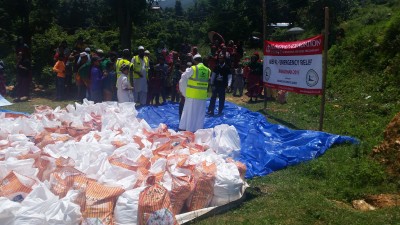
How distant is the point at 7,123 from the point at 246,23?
2375 centimetres

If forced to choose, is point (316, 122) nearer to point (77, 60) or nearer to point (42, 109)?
point (42, 109)

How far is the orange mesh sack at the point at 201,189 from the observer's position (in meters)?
4.56

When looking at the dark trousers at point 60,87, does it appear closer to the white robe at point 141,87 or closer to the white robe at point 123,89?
the white robe at point 141,87

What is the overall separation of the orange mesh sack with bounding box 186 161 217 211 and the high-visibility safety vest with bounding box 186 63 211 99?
373cm

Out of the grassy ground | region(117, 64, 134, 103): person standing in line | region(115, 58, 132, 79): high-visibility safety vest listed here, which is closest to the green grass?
the grassy ground

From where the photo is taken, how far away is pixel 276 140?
769 cm

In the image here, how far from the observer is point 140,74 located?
11086 millimetres

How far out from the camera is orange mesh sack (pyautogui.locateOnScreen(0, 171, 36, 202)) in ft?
13.7

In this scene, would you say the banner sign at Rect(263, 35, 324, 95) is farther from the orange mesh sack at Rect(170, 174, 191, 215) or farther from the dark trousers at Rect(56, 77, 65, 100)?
the dark trousers at Rect(56, 77, 65, 100)

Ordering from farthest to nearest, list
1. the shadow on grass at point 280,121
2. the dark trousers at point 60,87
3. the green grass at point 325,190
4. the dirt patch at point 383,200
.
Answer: the dark trousers at point 60,87, the shadow on grass at point 280,121, the dirt patch at point 383,200, the green grass at point 325,190

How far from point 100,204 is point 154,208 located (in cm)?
50

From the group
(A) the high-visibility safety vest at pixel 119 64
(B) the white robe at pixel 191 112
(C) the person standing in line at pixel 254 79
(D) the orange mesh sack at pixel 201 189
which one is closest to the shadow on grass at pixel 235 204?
(D) the orange mesh sack at pixel 201 189

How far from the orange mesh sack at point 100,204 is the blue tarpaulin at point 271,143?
242 centimetres

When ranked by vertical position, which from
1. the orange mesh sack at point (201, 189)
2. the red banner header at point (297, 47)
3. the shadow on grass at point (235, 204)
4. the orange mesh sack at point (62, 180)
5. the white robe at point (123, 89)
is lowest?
the shadow on grass at point (235, 204)
